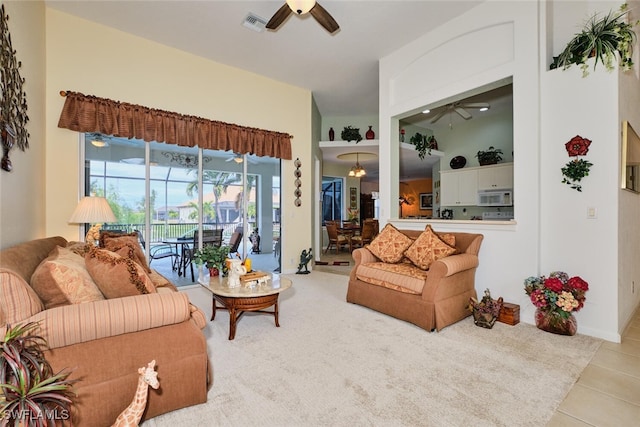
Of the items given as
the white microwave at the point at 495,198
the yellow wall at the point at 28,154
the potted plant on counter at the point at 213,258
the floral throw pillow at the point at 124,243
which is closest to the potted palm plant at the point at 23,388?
the yellow wall at the point at 28,154

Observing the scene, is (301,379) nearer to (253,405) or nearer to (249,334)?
(253,405)

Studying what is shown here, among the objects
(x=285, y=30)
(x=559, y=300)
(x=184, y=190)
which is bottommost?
(x=559, y=300)

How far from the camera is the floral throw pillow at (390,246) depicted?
11.6 feet

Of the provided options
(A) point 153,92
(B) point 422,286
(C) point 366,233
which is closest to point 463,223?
(B) point 422,286

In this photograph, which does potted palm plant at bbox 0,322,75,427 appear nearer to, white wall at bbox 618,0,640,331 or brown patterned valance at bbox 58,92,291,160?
brown patterned valance at bbox 58,92,291,160

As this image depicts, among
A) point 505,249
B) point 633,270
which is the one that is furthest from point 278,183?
point 633,270

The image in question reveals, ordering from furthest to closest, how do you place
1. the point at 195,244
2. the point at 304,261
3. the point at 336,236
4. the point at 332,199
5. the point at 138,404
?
the point at 332,199 < the point at 336,236 < the point at 304,261 < the point at 195,244 < the point at 138,404

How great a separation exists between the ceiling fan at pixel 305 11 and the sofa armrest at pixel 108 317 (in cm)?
269

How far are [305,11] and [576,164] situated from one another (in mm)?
2900

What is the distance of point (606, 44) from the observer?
102 inches

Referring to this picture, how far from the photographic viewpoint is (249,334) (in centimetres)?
276

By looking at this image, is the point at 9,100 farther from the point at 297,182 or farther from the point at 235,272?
the point at 297,182

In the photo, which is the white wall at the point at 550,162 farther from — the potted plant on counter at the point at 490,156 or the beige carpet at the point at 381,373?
the potted plant on counter at the point at 490,156

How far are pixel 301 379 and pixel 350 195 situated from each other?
8.17 metres
